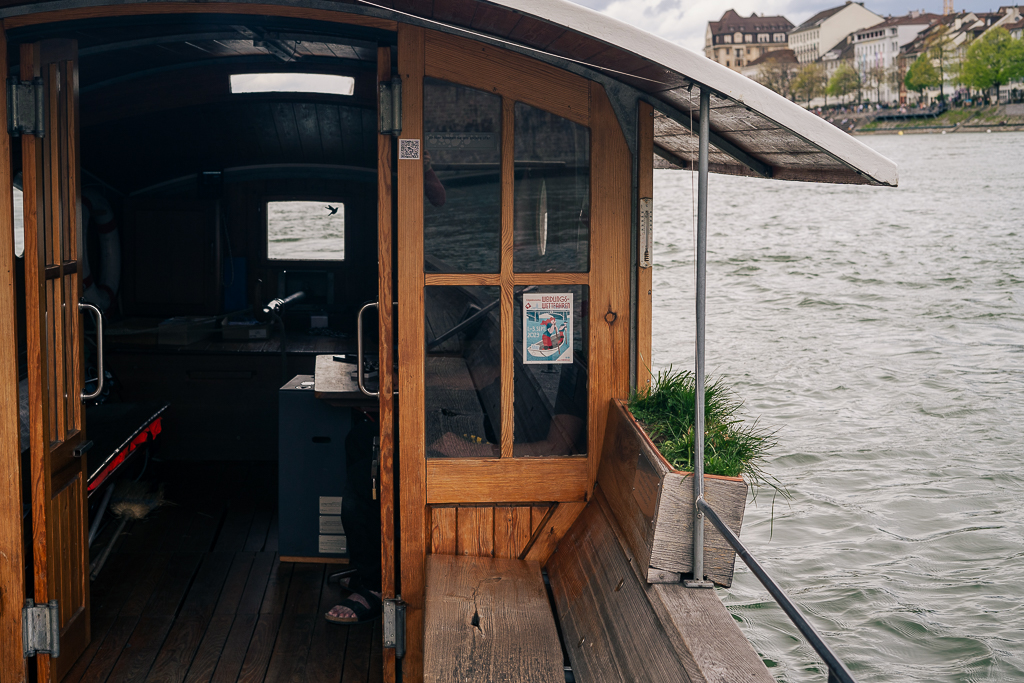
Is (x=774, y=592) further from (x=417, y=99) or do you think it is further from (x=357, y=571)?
(x=357, y=571)

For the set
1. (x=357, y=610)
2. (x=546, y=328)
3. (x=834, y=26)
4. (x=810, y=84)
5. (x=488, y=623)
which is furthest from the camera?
(x=834, y=26)

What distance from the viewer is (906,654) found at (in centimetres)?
861

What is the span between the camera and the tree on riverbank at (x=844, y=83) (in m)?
116

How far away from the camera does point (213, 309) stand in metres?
7.00

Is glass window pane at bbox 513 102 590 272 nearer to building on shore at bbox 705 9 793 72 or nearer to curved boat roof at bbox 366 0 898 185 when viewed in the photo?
curved boat roof at bbox 366 0 898 185

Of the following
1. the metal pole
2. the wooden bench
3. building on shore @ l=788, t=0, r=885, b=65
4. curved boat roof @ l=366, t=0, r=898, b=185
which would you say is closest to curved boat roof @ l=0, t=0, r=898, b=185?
curved boat roof @ l=366, t=0, r=898, b=185

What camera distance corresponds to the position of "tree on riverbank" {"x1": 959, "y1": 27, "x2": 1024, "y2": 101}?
90.7m

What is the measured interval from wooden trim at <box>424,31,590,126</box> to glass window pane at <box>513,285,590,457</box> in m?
0.63

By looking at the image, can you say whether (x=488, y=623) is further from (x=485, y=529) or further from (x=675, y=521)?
(x=675, y=521)

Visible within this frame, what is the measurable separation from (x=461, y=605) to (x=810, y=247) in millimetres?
27129

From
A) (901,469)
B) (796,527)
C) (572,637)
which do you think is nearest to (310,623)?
(572,637)

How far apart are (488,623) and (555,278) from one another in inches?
45.9

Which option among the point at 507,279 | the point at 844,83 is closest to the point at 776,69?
the point at 844,83

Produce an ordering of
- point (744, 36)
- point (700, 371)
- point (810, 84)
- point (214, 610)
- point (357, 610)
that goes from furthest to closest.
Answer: point (744, 36), point (810, 84), point (214, 610), point (357, 610), point (700, 371)
